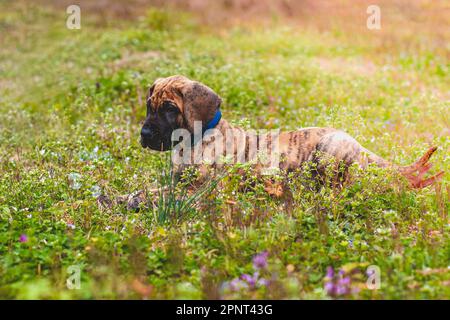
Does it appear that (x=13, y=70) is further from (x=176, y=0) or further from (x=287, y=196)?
(x=287, y=196)

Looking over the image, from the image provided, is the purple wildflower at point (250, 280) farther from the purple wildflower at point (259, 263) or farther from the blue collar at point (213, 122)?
the blue collar at point (213, 122)

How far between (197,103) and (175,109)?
26 centimetres

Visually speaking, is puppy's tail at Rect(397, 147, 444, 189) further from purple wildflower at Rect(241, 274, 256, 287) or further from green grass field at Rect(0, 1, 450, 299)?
purple wildflower at Rect(241, 274, 256, 287)

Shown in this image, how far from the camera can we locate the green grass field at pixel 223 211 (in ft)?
15.4

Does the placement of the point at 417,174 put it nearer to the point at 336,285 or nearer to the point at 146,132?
the point at 336,285

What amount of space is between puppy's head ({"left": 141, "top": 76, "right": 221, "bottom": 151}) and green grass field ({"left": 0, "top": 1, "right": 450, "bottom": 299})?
1.34ft

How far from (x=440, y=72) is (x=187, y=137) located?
8858 mm

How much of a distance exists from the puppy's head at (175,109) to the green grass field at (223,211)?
0.41 m

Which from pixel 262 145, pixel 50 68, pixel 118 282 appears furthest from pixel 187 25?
pixel 118 282

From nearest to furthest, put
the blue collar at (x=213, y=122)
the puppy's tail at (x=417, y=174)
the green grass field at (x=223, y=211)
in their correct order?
the green grass field at (x=223, y=211) → the puppy's tail at (x=417, y=174) → the blue collar at (x=213, y=122)

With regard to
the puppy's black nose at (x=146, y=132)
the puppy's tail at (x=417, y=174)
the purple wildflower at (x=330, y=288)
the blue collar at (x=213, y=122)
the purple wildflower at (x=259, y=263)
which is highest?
the blue collar at (x=213, y=122)

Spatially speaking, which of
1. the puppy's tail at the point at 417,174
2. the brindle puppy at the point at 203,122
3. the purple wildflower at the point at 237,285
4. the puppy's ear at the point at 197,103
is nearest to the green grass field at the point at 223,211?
the purple wildflower at the point at 237,285

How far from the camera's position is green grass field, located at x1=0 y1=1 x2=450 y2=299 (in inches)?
185

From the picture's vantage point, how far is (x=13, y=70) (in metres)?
15.7
